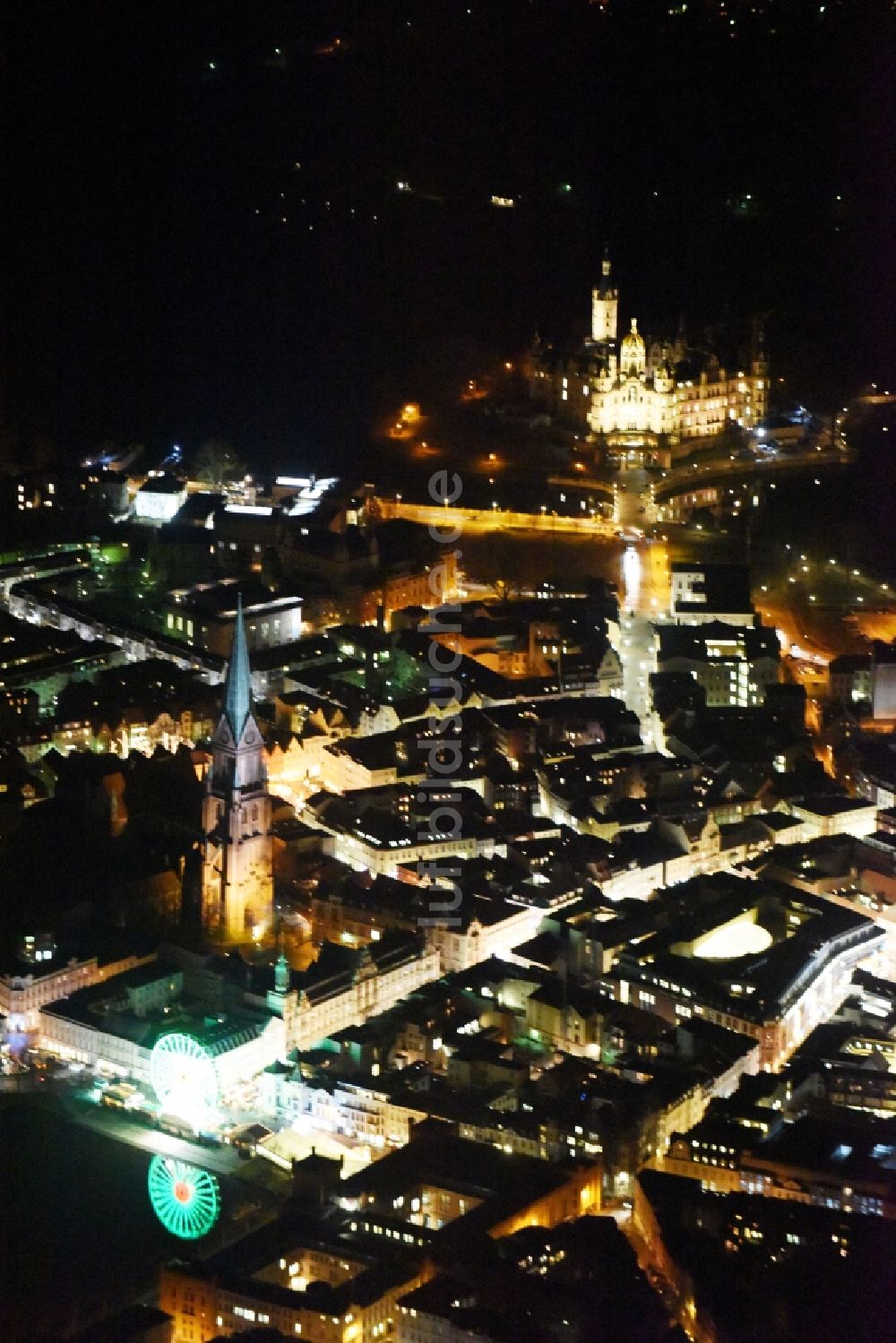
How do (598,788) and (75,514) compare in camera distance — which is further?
(75,514)

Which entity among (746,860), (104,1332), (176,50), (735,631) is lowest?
(104,1332)

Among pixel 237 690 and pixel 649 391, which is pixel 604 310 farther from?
pixel 237 690

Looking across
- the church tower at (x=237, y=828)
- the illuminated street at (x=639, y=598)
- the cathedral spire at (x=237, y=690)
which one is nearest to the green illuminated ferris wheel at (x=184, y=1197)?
the church tower at (x=237, y=828)

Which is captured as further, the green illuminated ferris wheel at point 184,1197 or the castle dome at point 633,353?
the castle dome at point 633,353

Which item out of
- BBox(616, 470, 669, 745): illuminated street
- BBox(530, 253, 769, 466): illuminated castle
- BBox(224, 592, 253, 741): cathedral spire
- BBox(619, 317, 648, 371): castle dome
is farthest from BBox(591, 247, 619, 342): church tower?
BBox(224, 592, 253, 741): cathedral spire

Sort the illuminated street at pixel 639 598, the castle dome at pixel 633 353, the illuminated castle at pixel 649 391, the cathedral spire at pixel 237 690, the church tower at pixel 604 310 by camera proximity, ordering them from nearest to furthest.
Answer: the cathedral spire at pixel 237 690 → the illuminated street at pixel 639 598 → the illuminated castle at pixel 649 391 → the castle dome at pixel 633 353 → the church tower at pixel 604 310

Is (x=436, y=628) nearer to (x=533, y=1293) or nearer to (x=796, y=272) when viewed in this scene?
(x=533, y=1293)

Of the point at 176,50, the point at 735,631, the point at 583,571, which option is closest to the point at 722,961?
the point at 735,631

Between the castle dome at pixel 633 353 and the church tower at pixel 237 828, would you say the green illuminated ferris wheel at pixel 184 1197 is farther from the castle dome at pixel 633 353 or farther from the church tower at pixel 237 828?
the castle dome at pixel 633 353
